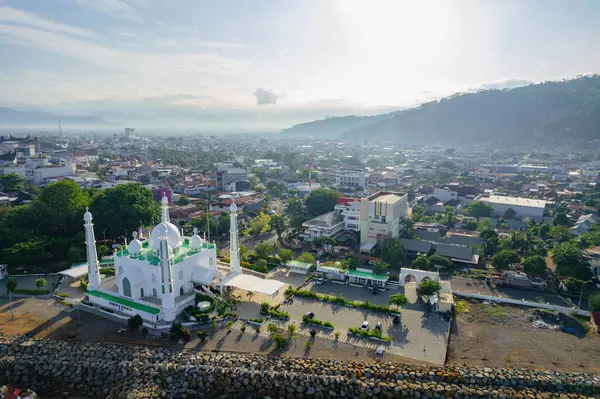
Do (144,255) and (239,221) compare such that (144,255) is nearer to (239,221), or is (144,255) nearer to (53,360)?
(53,360)

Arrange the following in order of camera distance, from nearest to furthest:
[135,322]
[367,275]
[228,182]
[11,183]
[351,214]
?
1. [135,322]
2. [367,275]
3. [351,214]
4. [11,183]
5. [228,182]

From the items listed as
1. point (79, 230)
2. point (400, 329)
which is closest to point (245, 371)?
point (400, 329)

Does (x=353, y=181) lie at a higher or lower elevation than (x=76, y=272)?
higher

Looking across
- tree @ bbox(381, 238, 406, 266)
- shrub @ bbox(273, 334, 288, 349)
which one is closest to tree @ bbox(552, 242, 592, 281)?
tree @ bbox(381, 238, 406, 266)

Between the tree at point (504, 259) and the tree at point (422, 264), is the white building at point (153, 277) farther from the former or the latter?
the tree at point (504, 259)

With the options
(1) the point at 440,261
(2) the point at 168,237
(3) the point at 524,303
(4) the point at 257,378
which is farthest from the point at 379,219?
(4) the point at 257,378

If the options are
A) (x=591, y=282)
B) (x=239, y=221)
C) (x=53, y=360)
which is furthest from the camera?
(x=239, y=221)

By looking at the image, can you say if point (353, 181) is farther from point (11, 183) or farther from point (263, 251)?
point (11, 183)
